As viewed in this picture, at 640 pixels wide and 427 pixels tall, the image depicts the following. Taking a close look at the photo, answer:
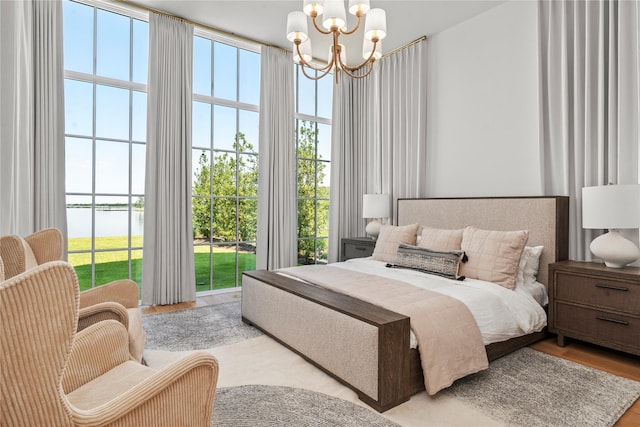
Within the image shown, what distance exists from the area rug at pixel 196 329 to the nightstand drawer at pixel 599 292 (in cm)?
240

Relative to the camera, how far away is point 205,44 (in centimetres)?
435

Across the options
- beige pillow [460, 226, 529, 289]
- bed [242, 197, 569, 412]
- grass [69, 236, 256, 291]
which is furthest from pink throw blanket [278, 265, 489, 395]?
grass [69, 236, 256, 291]

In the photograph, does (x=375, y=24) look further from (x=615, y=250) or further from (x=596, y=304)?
(x=596, y=304)

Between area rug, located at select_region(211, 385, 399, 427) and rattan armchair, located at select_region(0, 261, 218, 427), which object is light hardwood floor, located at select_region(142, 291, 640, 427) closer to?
area rug, located at select_region(211, 385, 399, 427)

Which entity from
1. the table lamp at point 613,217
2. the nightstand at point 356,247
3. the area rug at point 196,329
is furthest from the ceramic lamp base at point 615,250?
the area rug at point 196,329

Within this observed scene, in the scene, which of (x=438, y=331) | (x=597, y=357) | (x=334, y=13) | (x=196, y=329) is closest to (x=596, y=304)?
(x=597, y=357)

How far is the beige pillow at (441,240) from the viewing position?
10.4 ft

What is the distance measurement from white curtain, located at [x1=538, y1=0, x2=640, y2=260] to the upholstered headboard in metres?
0.23

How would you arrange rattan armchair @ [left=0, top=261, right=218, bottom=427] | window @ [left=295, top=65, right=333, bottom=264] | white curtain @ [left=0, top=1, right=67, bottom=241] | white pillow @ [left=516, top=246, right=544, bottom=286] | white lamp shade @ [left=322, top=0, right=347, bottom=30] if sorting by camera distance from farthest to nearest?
window @ [left=295, top=65, right=333, bottom=264] < white curtain @ [left=0, top=1, right=67, bottom=241] < white pillow @ [left=516, top=246, right=544, bottom=286] < white lamp shade @ [left=322, top=0, right=347, bottom=30] < rattan armchair @ [left=0, top=261, right=218, bottom=427]

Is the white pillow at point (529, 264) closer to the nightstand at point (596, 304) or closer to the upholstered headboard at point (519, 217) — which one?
the upholstered headboard at point (519, 217)

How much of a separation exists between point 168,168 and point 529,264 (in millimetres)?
3563

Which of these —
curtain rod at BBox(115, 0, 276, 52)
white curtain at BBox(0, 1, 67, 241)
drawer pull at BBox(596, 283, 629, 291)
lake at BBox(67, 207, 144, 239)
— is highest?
curtain rod at BBox(115, 0, 276, 52)

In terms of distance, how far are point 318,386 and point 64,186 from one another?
2937 mm

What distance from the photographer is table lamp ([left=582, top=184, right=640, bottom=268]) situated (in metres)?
2.44
